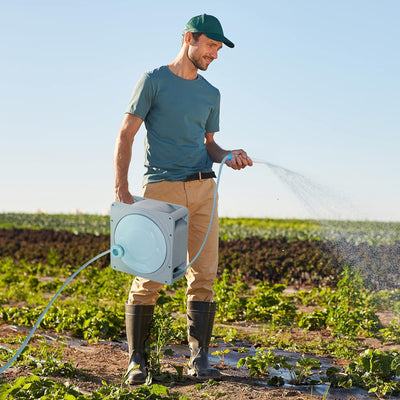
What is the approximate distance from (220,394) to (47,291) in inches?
205

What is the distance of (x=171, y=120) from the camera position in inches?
132

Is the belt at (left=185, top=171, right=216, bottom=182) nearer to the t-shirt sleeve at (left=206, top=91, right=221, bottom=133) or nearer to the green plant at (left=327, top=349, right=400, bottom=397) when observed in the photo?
the t-shirt sleeve at (left=206, top=91, right=221, bottom=133)

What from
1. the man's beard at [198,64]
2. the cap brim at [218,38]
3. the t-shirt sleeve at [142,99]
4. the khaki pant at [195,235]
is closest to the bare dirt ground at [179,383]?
the khaki pant at [195,235]

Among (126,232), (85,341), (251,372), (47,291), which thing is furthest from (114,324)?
(47,291)

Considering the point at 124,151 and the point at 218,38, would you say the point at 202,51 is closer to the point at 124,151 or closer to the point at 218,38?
the point at 218,38

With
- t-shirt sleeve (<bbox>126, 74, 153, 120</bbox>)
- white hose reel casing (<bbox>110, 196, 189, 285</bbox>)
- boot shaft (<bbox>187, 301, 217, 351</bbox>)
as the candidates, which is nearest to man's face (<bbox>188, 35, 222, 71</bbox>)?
t-shirt sleeve (<bbox>126, 74, 153, 120</bbox>)

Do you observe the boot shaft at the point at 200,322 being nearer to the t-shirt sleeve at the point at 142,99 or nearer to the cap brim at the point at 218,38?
the t-shirt sleeve at the point at 142,99

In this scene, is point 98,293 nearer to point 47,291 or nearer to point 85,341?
point 47,291

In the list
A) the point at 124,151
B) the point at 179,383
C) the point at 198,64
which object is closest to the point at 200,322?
the point at 179,383

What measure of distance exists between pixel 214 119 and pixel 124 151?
735 mm

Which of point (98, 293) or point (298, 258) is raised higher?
point (298, 258)

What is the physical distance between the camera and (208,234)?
11.0 ft

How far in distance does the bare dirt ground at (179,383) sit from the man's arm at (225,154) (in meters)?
1.29

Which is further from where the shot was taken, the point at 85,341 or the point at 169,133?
the point at 85,341
